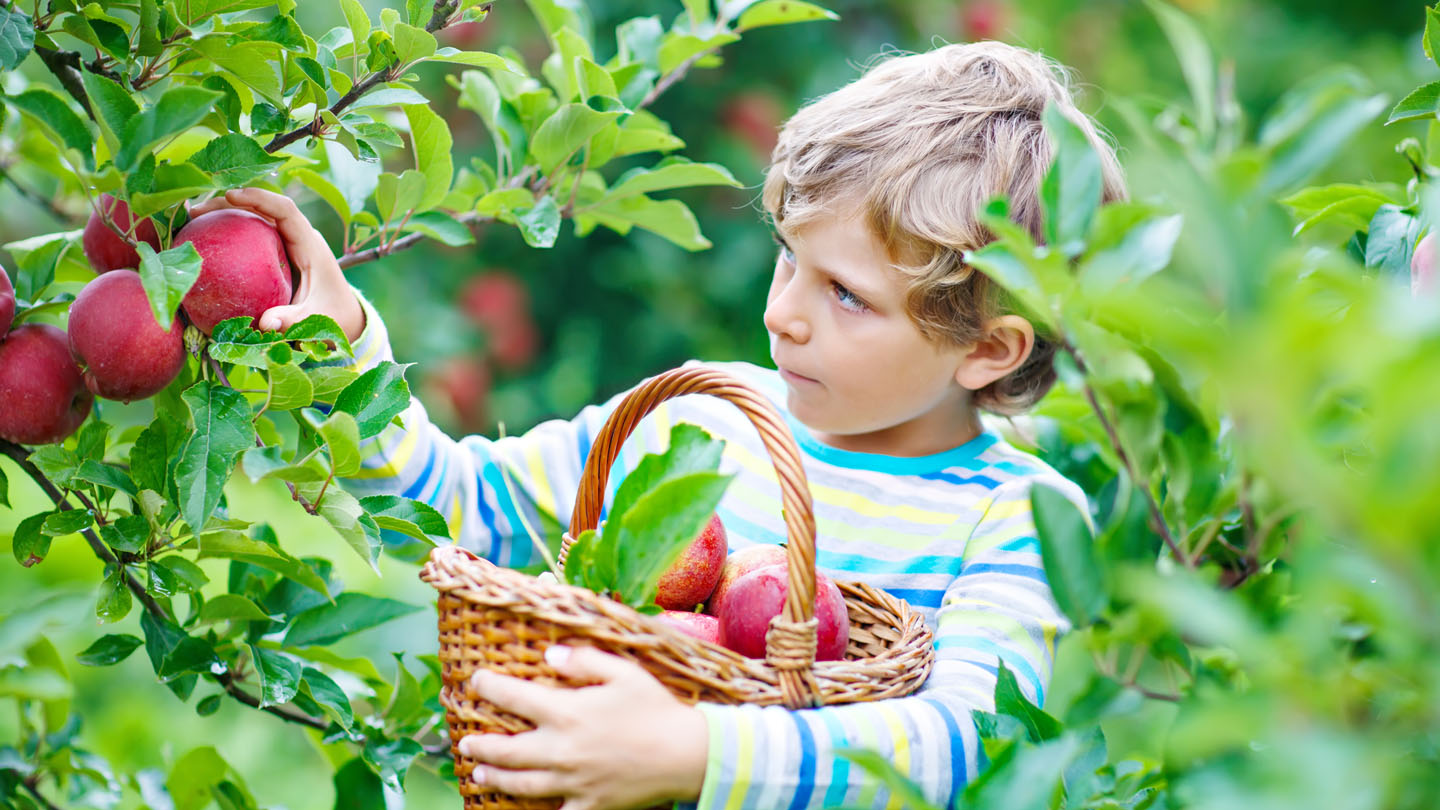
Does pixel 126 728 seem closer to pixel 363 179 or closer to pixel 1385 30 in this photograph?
pixel 363 179

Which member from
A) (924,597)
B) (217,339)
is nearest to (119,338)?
(217,339)

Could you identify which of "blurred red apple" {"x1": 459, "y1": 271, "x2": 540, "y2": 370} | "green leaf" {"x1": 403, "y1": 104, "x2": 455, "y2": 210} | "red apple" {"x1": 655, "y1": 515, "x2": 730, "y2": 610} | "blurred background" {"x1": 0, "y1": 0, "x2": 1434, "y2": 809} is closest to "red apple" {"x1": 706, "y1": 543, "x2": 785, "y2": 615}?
"red apple" {"x1": 655, "y1": 515, "x2": 730, "y2": 610}

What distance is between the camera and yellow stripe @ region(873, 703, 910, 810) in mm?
799

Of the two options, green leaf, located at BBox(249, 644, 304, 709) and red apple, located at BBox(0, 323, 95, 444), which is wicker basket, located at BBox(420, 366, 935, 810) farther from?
red apple, located at BBox(0, 323, 95, 444)

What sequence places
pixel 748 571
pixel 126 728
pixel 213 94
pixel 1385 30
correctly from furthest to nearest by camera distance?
pixel 1385 30 < pixel 126 728 < pixel 748 571 < pixel 213 94

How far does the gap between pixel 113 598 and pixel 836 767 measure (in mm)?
552

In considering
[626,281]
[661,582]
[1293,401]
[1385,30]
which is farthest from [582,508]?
[1385,30]

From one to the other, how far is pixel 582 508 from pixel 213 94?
1.48 ft

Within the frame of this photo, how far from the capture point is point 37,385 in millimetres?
842

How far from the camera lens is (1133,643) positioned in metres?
0.57

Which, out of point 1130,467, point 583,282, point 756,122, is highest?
point 1130,467

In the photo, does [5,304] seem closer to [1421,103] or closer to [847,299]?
[847,299]

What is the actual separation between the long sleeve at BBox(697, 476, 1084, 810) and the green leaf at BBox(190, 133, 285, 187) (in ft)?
1.61

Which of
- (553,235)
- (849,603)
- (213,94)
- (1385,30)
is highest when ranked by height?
(213,94)
